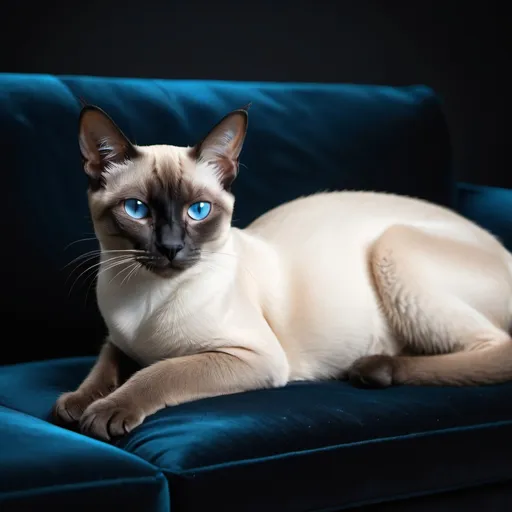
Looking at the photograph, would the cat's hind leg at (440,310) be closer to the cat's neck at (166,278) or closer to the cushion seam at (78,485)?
the cat's neck at (166,278)

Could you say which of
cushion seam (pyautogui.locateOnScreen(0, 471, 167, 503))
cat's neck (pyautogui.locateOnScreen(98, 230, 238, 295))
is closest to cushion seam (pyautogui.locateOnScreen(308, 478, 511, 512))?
cushion seam (pyautogui.locateOnScreen(0, 471, 167, 503))

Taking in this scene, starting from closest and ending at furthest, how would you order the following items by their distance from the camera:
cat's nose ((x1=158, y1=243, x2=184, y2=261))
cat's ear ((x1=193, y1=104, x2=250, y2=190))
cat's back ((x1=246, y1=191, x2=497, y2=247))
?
cat's nose ((x1=158, y1=243, x2=184, y2=261)), cat's ear ((x1=193, y1=104, x2=250, y2=190)), cat's back ((x1=246, y1=191, x2=497, y2=247))

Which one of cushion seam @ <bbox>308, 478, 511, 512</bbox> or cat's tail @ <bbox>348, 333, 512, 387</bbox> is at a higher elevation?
cat's tail @ <bbox>348, 333, 512, 387</bbox>

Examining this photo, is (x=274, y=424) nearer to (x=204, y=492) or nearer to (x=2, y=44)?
(x=204, y=492)

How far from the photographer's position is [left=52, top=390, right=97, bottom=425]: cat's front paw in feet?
6.47

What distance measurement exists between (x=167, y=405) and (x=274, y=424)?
244 mm

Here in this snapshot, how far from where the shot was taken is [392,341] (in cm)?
236

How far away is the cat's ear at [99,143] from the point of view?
1.99 m

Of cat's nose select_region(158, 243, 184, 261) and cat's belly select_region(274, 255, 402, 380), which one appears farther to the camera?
cat's belly select_region(274, 255, 402, 380)

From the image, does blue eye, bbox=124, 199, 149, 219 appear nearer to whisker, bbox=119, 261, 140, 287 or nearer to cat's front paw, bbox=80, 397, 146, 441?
whisker, bbox=119, 261, 140, 287

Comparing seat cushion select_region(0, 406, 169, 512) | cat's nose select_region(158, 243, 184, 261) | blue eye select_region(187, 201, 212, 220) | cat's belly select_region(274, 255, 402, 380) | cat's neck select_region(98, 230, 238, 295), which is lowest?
cat's belly select_region(274, 255, 402, 380)

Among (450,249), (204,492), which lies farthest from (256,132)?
(204,492)

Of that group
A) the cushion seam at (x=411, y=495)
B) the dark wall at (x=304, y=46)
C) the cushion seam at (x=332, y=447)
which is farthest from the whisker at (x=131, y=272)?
the dark wall at (x=304, y=46)

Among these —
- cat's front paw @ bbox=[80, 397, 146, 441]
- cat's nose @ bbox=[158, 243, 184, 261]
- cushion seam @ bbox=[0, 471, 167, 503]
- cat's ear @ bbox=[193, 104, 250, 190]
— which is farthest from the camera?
cat's ear @ bbox=[193, 104, 250, 190]
